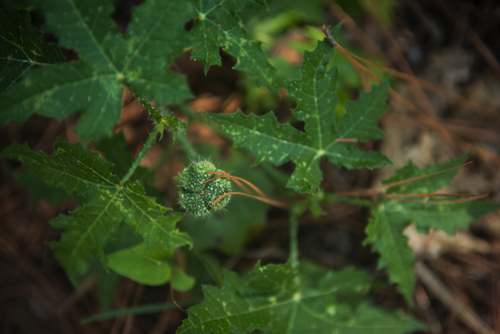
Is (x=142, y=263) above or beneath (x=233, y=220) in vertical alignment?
above

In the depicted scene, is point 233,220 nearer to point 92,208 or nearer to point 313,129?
point 313,129

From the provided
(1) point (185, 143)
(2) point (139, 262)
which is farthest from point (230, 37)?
(2) point (139, 262)

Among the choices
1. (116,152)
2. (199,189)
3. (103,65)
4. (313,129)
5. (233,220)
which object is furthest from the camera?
(233,220)

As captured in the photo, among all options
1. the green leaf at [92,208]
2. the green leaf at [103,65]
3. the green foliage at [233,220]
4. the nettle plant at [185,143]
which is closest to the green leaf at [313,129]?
the nettle plant at [185,143]

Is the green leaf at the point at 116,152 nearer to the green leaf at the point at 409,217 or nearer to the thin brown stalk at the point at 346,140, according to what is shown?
the thin brown stalk at the point at 346,140

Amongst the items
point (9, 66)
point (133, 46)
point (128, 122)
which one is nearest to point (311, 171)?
point (133, 46)

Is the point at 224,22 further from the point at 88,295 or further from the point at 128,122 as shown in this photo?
the point at 88,295
